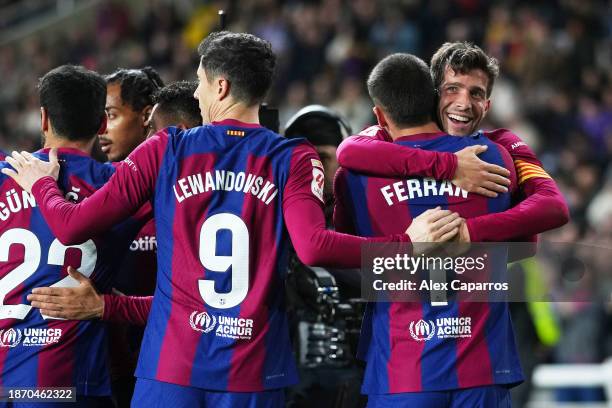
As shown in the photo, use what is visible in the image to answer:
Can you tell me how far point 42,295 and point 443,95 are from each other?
5.82 feet

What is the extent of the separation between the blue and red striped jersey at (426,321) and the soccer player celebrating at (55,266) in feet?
3.11

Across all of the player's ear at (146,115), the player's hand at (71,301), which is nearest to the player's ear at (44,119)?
the player's hand at (71,301)

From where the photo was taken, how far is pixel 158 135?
3793mm

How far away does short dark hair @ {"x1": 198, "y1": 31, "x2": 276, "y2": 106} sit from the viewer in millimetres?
3799

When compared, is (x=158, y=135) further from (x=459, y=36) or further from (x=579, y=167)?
(x=459, y=36)

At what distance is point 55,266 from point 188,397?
79cm

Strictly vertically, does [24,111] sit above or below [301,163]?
above

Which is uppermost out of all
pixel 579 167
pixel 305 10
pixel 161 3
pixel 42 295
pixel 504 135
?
pixel 161 3

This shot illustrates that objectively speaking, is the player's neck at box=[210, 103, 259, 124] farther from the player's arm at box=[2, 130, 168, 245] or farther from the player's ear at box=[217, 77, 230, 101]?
the player's arm at box=[2, 130, 168, 245]

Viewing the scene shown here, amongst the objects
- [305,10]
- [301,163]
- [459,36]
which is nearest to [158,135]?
[301,163]

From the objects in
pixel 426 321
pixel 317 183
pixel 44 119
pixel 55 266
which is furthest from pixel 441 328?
pixel 44 119

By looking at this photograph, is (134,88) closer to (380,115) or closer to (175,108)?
(175,108)

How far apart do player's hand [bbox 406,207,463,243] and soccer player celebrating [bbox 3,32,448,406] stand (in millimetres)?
15

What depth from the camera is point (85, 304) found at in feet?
13.0
